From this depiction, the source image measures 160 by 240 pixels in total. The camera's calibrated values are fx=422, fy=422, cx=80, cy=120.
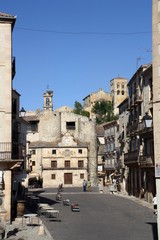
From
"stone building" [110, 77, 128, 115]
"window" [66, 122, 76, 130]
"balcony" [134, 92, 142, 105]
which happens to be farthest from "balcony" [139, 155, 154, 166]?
"stone building" [110, 77, 128, 115]

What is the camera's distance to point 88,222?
24.0m

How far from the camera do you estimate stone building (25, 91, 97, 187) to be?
66.4 m

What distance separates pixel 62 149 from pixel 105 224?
4510cm

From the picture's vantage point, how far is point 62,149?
68.0 m

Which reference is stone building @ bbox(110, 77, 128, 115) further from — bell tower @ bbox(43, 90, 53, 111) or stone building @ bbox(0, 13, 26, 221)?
stone building @ bbox(0, 13, 26, 221)

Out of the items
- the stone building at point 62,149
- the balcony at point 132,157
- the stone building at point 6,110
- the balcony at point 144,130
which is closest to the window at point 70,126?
the stone building at point 62,149

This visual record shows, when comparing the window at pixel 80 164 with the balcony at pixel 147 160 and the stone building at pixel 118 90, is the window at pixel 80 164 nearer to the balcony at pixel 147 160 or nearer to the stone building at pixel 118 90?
the balcony at pixel 147 160

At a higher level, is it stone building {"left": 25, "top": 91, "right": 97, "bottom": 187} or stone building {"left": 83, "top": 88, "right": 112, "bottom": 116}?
stone building {"left": 83, "top": 88, "right": 112, "bottom": 116}

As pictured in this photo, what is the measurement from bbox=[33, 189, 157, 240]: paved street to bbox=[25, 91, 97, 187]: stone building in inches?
1333

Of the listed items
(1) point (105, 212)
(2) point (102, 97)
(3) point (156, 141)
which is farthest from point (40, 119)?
(2) point (102, 97)

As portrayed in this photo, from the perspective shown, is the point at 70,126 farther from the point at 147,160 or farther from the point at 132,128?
the point at 147,160

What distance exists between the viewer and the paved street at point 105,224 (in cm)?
1927

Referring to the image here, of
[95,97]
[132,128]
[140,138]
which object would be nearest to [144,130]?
[140,138]

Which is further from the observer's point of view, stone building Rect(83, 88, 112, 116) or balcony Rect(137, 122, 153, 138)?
stone building Rect(83, 88, 112, 116)
